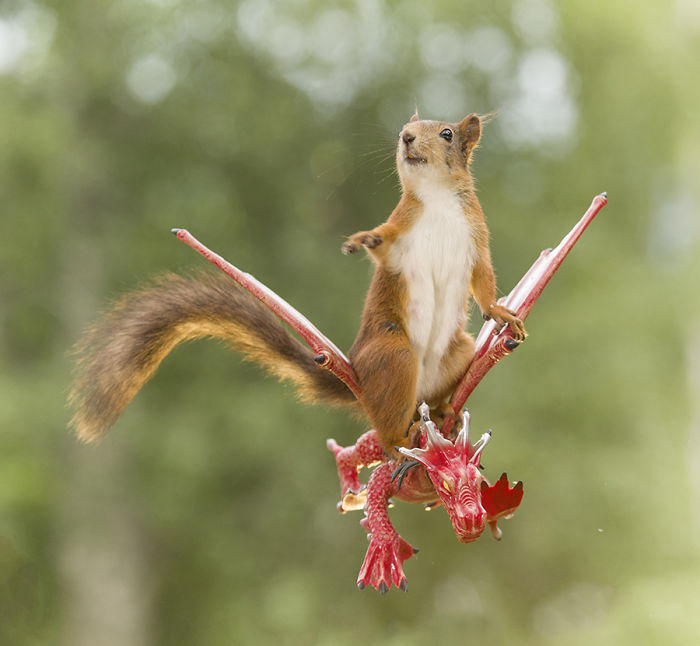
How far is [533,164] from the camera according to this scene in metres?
3.27

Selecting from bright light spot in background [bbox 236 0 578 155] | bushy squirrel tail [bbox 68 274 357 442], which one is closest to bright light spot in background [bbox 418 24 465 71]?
bright light spot in background [bbox 236 0 578 155]

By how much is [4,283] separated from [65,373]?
56cm

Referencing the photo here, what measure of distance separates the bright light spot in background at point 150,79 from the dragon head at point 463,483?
3.07m

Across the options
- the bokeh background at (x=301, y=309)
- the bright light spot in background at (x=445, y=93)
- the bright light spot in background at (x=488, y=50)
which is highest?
the bright light spot in background at (x=488, y=50)

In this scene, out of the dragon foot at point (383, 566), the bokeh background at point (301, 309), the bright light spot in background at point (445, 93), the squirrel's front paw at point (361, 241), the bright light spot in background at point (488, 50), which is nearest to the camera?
the squirrel's front paw at point (361, 241)

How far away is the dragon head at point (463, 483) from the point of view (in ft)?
2.54

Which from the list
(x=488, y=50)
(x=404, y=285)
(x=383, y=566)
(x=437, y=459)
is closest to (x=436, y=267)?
(x=404, y=285)

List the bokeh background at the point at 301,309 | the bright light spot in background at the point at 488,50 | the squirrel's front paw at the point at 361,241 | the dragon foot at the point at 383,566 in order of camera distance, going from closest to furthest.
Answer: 1. the squirrel's front paw at the point at 361,241
2. the dragon foot at the point at 383,566
3. the bright light spot in background at the point at 488,50
4. the bokeh background at the point at 301,309

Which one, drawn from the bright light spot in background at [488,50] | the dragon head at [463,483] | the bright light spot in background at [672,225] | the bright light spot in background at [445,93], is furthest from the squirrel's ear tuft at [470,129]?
the bright light spot in background at [672,225]

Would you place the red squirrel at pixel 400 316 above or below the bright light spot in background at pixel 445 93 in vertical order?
below

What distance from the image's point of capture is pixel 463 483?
784 millimetres

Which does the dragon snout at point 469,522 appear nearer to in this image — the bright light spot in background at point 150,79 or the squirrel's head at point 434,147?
the squirrel's head at point 434,147

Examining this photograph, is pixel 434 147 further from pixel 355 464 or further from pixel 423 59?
pixel 423 59

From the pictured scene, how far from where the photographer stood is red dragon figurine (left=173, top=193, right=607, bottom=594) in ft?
2.58
